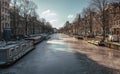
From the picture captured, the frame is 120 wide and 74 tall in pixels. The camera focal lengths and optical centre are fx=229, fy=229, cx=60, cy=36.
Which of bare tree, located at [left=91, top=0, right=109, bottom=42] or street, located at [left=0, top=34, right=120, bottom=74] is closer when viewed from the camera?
street, located at [left=0, top=34, right=120, bottom=74]

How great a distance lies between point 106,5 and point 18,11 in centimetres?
2573

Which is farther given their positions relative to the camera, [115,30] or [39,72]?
[115,30]

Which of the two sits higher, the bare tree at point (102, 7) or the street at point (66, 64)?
the bare tree at point (102, 7)

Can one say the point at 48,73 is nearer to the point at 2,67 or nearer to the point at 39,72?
the point at 39,72

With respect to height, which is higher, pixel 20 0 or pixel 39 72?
pixel 20 0

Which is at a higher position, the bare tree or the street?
the bare tree

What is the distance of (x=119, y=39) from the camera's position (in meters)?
57.8

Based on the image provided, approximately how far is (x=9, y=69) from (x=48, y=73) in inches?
153

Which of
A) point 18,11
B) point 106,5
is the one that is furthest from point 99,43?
point 18,11

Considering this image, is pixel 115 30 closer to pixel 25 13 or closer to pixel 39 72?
pixel 25 13

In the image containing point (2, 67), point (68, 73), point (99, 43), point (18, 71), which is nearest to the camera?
point (68, 73)

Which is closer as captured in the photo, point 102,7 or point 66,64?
point 66,64

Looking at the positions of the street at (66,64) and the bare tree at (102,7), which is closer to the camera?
the street at (66,64)

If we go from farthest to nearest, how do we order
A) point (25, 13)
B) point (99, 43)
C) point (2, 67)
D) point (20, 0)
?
point (25, 13) → point (20, 0) → point (99, 43) → point (2, 67)
